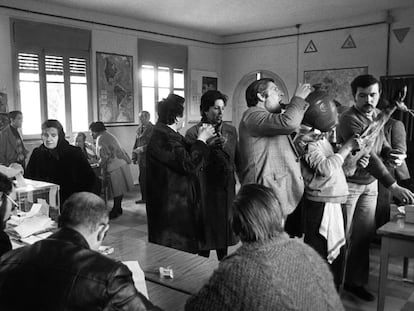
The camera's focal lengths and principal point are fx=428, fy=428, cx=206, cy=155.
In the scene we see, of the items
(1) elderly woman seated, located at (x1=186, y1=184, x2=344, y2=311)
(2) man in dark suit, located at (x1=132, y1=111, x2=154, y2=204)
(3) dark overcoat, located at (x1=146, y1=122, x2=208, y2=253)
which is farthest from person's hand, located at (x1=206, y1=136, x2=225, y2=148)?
(2) man in dark suit, located at (x1=132, y1=111, x2=154, y2=204)

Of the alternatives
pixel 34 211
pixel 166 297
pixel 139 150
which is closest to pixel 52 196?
pixel 34 211

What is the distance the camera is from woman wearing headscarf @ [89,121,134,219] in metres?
5.71

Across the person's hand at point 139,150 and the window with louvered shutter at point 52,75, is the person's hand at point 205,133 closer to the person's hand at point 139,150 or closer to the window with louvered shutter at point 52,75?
the person's hand at point 139,150

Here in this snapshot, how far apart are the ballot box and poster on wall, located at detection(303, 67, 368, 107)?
572 cm

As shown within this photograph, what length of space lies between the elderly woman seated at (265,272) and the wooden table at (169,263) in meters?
0.53

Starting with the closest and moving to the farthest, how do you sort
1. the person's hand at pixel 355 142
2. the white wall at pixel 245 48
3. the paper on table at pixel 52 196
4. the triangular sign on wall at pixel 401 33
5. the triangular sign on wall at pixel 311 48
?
1. the person's hand at pixel 355 142
2. the paper on table at pixel 52 196
3. the white wall at pixel 245 48
4. the triangular sign on wall at pixel 401 33
5. the triangular sign on wall at pixel 311 48

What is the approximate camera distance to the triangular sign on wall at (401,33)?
7.21 meters

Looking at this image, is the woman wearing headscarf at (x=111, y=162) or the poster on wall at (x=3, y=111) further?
the poster on wall at (x=3, y=111)

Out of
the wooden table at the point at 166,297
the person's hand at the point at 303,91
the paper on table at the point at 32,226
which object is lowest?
the wooden table at the point at 166,297

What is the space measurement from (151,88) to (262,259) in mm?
7436

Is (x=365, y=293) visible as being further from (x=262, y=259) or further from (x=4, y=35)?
(x=4, y=35)

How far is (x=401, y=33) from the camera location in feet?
23.8

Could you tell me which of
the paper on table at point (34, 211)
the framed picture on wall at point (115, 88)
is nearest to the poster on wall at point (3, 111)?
the framed picture on wall at point (115, 88)

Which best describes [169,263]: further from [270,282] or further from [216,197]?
[216,197]
